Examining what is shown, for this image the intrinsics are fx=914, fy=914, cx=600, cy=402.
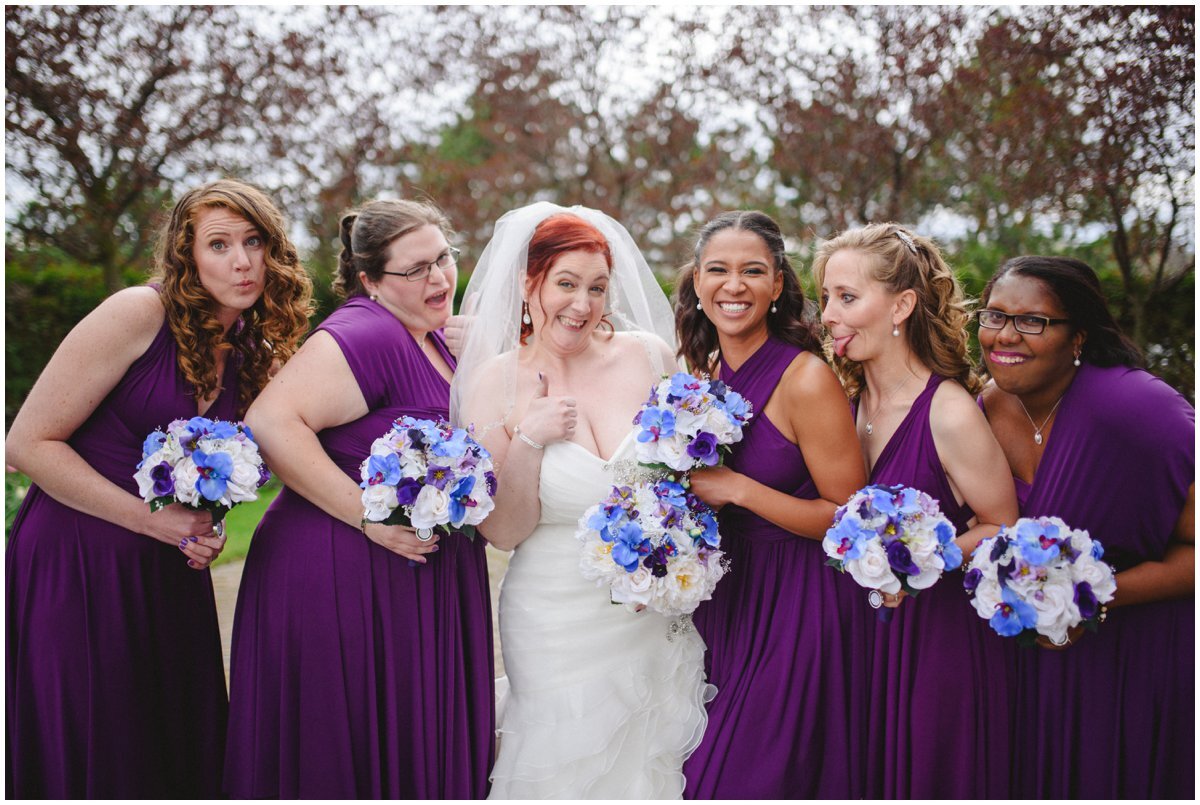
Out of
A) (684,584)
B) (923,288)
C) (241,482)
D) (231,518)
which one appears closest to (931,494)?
(923,288)

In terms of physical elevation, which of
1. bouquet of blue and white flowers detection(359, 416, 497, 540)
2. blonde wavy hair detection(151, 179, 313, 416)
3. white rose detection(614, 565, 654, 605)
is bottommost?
white rose detection(614, 565, 654, 605)

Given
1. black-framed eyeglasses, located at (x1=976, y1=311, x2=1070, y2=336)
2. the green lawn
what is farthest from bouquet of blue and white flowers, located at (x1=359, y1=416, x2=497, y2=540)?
the green lawn

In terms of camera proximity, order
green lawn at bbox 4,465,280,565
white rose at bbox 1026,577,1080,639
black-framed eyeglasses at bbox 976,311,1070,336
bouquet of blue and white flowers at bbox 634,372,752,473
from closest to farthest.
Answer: white rose at bbox 1026,577,1080,639
bouquet of blue and white flowers at bbox 634,372,752,473
black-framed eyeglasses at bbox 976,311,1070,336
green lawn at bbox 4,465,280,565

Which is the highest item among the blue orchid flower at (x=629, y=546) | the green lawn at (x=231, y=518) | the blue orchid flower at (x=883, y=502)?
the blue orchid flower at (x=883, y=502)

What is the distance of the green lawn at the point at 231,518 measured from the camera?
29.2 ft

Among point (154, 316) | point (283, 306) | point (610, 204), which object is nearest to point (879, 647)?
point (283, 306)

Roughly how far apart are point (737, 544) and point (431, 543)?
1.21 m

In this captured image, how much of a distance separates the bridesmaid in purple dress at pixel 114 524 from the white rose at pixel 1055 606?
2.94m

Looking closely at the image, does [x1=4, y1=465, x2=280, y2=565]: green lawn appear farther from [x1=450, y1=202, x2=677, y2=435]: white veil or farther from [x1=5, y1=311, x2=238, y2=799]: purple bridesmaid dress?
[x1=450, y1=202, x2=677, y2=435]: white veil

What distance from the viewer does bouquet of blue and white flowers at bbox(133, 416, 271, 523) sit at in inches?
129

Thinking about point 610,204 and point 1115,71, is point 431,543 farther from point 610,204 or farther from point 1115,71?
point 610,204

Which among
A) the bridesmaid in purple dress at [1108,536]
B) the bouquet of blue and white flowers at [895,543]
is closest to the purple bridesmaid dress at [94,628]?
the bouquet of blue and white flowers at [895,543]

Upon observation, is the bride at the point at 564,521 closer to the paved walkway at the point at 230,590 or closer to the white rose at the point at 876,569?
the white rose at the point at 876,569

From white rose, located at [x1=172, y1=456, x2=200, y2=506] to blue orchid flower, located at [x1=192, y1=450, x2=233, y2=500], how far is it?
0.01 meters
